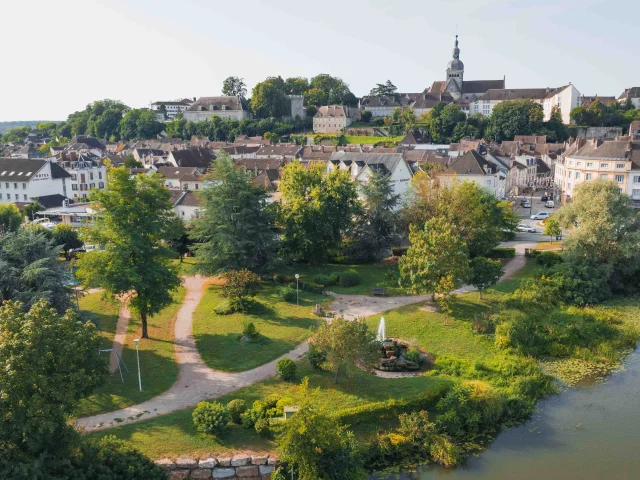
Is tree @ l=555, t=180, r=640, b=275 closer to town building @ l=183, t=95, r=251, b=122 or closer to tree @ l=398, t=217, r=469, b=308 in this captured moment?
tree @ l=398, t=217, r=469, b=308

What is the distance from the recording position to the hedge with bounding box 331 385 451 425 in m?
20.1

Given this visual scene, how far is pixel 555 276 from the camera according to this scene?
35125mm

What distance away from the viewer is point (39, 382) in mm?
15180

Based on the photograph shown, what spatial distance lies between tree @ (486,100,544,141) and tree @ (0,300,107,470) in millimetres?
93569

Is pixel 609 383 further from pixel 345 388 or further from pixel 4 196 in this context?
pixel 4 196

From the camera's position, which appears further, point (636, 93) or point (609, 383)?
point (636, 93)

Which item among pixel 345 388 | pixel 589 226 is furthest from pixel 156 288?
pixel 589 226

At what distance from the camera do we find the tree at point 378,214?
41.9 m

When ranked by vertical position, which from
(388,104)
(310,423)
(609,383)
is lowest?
(609,383)

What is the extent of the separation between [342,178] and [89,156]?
52.7 meters

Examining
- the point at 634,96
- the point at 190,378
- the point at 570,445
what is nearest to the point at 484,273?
the point at 570,445

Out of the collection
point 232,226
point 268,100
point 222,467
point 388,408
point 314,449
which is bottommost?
point 222,467

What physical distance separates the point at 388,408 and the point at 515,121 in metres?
87.5

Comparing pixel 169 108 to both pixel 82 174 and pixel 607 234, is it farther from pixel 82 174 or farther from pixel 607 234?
pixel 607 234
